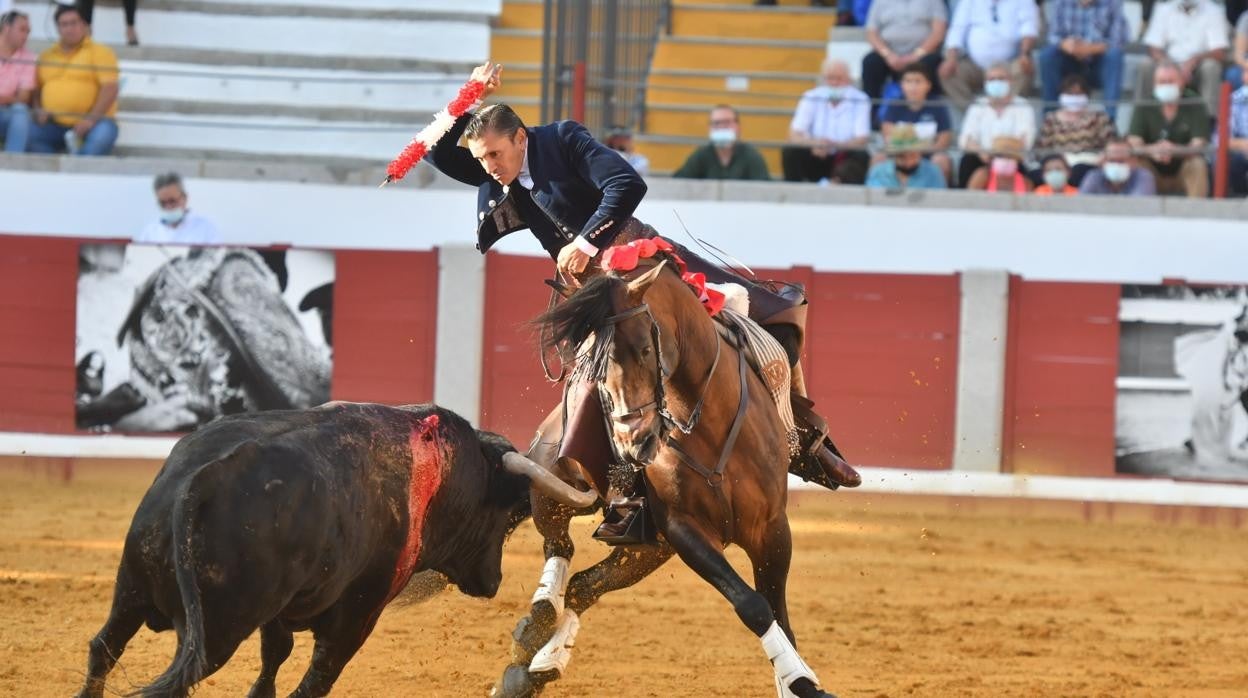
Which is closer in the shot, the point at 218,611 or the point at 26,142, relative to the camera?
the point at 218,611

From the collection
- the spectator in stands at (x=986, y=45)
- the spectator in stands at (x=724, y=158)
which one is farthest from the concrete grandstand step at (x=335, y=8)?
the spectator in stands at (x=986, y=45)

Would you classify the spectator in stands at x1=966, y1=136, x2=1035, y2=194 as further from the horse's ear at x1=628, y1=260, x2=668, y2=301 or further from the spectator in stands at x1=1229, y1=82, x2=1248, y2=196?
the horse's ear at x1=628, y1=260, x2=668, y2=301

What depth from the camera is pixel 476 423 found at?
11.0 meters

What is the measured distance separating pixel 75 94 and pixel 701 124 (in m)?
4.35

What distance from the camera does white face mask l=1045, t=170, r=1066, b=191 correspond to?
37.1ft

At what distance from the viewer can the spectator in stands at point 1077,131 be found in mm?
11375

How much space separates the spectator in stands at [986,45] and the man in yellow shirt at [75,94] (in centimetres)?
564

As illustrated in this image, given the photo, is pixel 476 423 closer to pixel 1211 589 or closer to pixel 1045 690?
pixel 1211 589

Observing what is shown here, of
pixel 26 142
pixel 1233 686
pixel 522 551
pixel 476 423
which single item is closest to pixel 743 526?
pixel 1233 686

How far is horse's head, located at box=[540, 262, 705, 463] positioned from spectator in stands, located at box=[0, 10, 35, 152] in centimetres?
833

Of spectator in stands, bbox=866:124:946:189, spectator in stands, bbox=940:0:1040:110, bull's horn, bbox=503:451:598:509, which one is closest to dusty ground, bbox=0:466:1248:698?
bull's horn, bbox=503:451:598:509

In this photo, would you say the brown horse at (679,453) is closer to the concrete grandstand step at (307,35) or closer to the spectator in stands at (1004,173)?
the spectator in stands at (1004,173)

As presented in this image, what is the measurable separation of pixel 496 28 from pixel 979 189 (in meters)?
4.22

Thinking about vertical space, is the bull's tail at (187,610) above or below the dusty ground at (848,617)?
above
